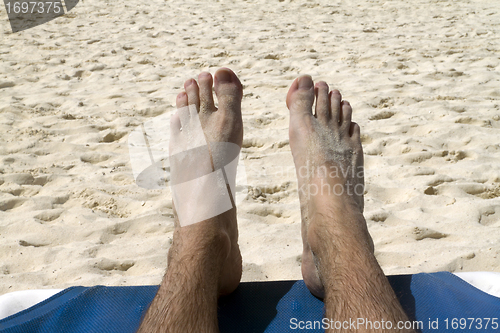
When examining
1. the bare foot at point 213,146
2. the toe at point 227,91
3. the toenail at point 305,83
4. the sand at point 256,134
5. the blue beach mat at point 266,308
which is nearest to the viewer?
the blue beach mat at point 266,308

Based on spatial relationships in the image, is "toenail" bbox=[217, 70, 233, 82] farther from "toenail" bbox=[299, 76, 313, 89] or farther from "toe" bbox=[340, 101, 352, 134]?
"toe" bbox=[340, 101, 352, 134]

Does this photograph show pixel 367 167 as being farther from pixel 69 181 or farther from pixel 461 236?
pixel 69 181

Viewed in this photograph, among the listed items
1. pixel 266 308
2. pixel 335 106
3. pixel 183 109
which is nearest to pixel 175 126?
pixel 183 109

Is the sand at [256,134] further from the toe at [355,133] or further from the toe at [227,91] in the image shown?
the toe at [227,91]

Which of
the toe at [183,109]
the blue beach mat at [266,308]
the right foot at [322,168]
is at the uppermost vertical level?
the toe at [183,109]

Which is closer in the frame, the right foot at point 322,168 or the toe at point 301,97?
the right foot at point 322,168

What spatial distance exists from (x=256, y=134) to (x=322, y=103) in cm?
61

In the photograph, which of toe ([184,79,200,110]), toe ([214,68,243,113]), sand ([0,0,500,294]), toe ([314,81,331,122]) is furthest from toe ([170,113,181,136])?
toe ([314,81,331,122])

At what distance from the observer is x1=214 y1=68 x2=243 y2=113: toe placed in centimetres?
179

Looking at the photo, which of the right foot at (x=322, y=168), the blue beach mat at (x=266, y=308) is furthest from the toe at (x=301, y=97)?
the blue beach mat at (x=266, y=308)

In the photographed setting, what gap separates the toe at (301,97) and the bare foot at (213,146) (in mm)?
270

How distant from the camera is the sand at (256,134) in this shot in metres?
1.57

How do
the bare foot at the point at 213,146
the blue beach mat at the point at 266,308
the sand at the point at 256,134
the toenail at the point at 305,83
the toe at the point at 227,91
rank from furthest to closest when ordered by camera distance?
the toenail at the point at 305,83
the toe at the point at 227,91
the sand at the point at 256,134
the bare foot at the point at 213,146
the blue beach mat at the point at 266,308

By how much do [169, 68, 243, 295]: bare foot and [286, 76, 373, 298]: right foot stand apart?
26 cm
